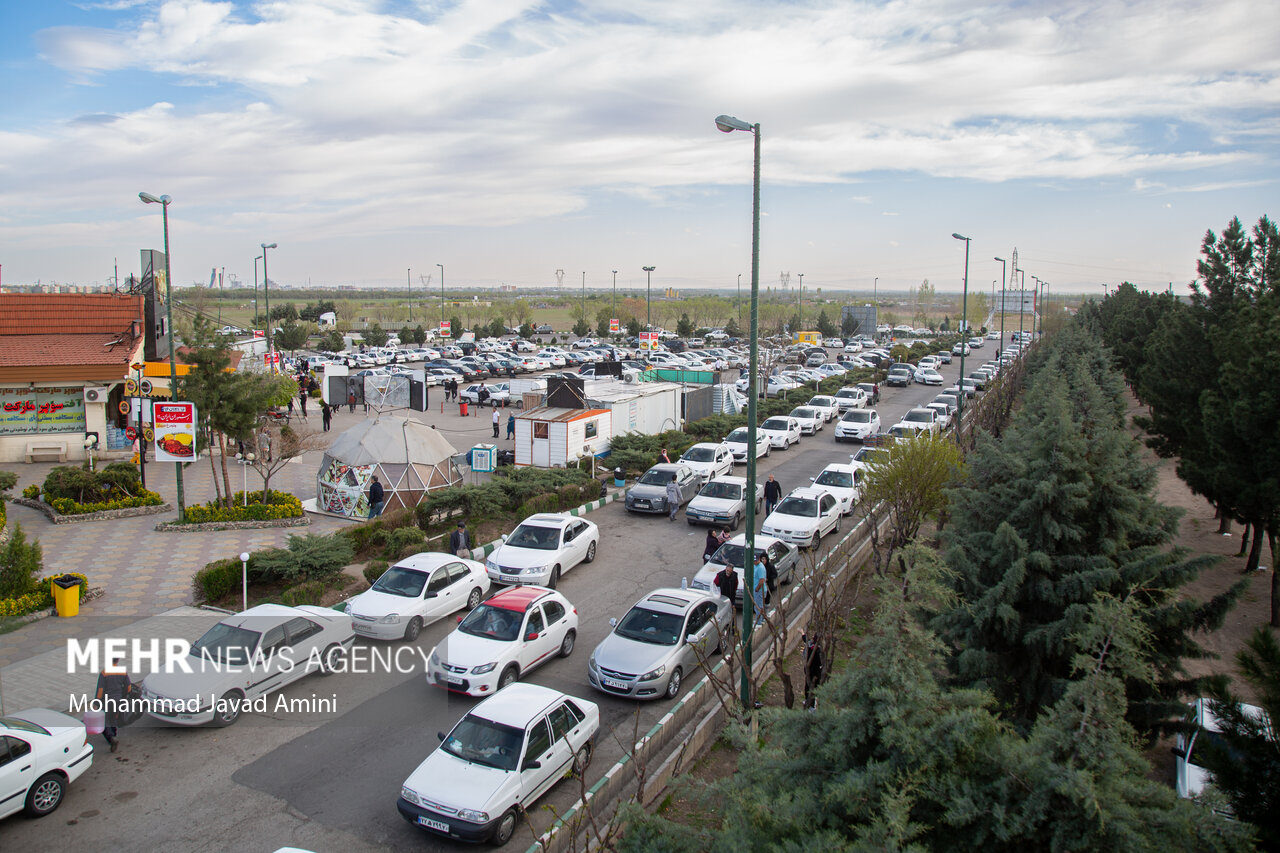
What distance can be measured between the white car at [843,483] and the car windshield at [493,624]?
11.6 meters

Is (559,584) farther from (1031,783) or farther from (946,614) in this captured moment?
(1031,783)

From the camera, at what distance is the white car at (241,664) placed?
10.8 meters

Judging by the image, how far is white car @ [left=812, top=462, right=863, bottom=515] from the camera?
A: 72.3ft

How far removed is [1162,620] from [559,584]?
11149 millimetres

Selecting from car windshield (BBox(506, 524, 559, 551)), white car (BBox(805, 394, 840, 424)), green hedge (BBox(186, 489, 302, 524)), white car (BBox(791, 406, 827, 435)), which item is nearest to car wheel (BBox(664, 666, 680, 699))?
car windshield (BBox(506, 524, 559, 551))

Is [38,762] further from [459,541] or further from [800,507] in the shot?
[800,507]

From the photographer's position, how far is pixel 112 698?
412 inches

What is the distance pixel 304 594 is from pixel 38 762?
5967mm

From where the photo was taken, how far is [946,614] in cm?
980

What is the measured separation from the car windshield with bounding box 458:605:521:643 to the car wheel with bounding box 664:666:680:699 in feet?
8.14

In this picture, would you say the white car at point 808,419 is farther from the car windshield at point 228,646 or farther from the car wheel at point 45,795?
the car wheel at point 45,795

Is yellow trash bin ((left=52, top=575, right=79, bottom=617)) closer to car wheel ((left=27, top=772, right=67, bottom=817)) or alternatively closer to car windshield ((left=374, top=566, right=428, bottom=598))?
car windshield ((left=374, top=566, right=428, bottom=598))

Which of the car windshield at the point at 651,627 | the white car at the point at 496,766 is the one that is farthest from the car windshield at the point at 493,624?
the white car at the point at 496,766

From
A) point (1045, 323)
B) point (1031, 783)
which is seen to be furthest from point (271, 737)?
point (1045, 323)
